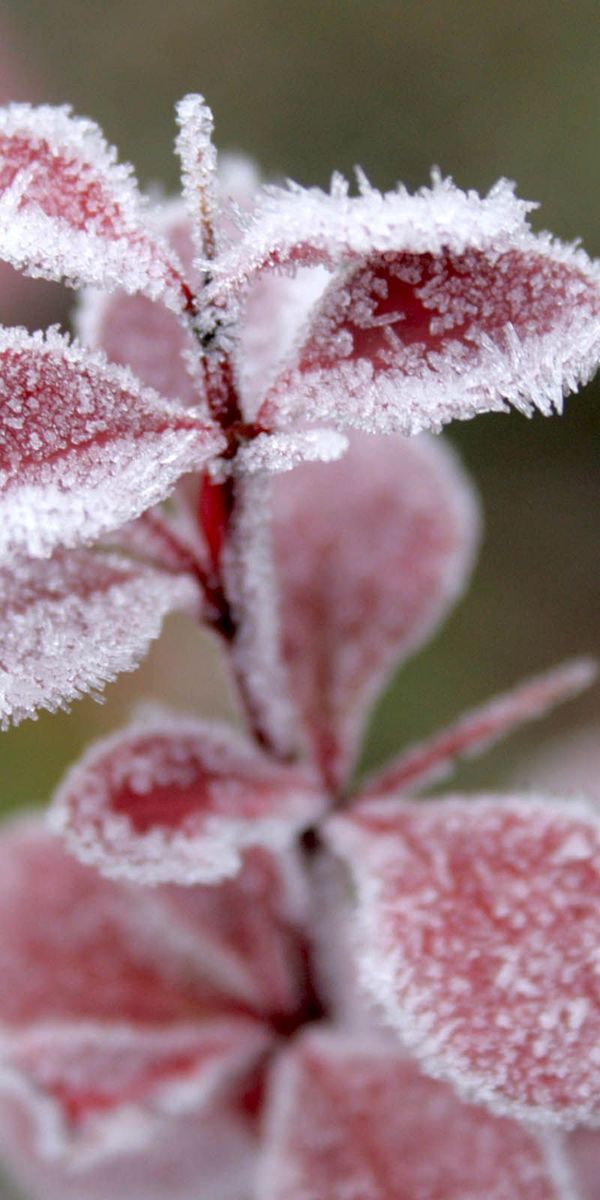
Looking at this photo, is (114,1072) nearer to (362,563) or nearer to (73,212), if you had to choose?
(362,563)

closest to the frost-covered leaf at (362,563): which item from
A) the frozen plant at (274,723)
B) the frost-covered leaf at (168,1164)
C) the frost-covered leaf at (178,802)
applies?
the frozen plant at (274,723)

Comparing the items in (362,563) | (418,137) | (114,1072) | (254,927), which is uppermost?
(418,137)

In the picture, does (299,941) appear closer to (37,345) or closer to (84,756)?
(84,756)

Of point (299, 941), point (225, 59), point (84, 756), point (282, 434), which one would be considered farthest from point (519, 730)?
point (282, 434)

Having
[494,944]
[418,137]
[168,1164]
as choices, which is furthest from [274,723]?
[418,137]

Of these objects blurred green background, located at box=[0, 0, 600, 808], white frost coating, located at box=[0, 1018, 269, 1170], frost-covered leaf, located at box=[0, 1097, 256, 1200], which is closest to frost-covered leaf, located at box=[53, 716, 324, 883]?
white frost coating, located at box=[0, 1018, 269, 1170]
